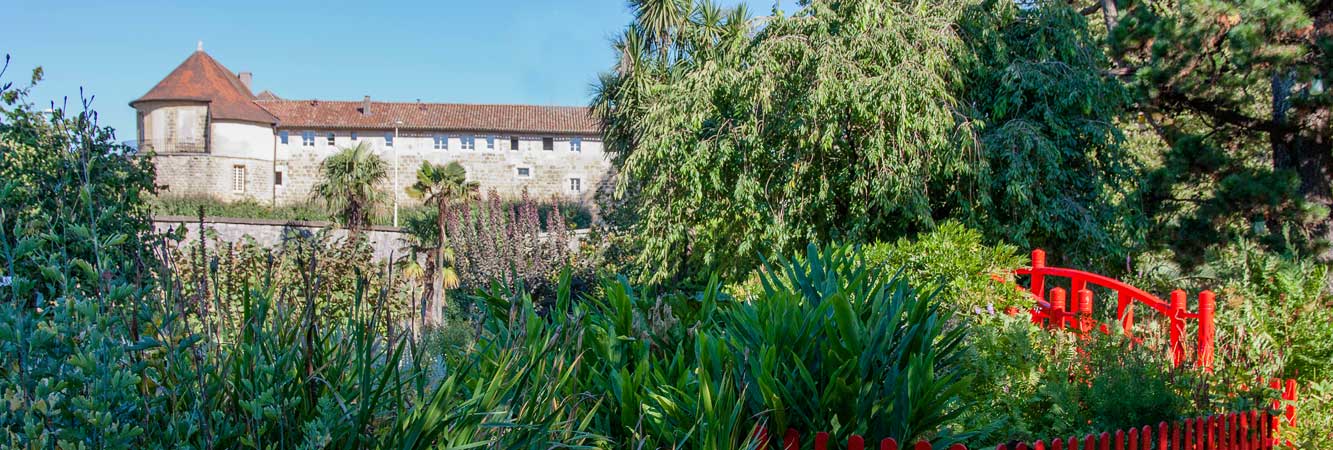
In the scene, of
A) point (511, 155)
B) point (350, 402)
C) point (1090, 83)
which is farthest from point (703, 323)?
point (511, 155)

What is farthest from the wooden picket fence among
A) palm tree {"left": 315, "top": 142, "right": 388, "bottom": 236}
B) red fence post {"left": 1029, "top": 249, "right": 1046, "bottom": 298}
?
palm tree {"left": 315, "top": 142, "right": 388, "bottom": 236}

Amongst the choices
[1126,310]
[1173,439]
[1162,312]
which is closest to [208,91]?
[1126,310]

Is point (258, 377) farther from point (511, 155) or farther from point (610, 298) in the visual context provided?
point (511, 155)

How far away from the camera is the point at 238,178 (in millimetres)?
40344

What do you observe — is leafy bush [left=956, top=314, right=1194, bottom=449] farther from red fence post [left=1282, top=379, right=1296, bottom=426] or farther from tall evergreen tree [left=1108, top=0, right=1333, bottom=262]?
tall evergreen tree [left=1108, top=0, right=1333, bottom=262]

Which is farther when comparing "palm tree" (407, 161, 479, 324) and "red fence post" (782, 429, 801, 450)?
"palm tree" (407, 161, 479, 324)

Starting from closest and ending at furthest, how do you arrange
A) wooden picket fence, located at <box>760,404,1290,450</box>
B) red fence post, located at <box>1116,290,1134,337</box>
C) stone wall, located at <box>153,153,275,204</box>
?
wooden picket fence, located at <box>760,404,1290,450</box>, red fence post, located at <box>1116,290,1134,337</box>, stone wall, located at <box>153,153,275,204</box>

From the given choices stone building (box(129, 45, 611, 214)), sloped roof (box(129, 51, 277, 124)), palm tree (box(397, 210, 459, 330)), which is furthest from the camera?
stone building (box(129, 45, 611, 214))

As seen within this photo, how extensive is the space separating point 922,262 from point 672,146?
13.4ft

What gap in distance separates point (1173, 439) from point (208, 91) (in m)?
43.2

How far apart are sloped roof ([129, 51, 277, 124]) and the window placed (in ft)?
7.36

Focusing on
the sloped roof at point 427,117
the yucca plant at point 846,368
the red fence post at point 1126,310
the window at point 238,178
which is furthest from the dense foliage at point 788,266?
the window at point 238,178

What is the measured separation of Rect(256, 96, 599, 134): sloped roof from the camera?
41.6 m

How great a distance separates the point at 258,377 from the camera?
189 cm
